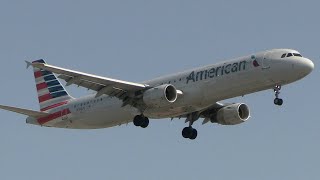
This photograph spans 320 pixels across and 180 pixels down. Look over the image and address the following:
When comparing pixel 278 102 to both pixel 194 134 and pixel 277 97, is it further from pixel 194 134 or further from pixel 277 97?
pixel 194 134

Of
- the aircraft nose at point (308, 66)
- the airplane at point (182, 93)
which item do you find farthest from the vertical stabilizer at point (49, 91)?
the aircraft nose at point (308, 66)

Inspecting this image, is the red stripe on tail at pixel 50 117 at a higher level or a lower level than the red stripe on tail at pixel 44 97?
lower

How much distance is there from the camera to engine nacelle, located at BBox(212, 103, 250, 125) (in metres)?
61.9

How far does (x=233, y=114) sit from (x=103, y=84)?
Result: 10521 millimetres

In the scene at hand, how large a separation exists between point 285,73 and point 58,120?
19284 mm

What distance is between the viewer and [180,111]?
57562mm

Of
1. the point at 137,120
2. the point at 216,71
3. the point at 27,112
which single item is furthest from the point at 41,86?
the point at 216,71

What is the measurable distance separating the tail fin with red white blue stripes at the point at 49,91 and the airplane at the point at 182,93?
6.89 feet

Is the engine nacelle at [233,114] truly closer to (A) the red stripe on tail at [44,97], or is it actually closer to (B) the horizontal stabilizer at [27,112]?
(B) the horizontal stabilizer at [27,112]

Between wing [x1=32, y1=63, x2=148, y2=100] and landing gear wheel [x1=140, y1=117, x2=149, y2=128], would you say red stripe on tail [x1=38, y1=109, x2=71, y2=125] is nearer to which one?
wing [x1=32, y1=63, x2=148, y2=100]

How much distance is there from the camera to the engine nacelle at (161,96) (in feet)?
182

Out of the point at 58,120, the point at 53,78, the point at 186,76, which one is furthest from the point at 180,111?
the point at 53,78

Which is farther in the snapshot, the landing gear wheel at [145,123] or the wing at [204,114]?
the wing at [204,114]

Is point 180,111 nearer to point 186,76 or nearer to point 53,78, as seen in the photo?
point 186,76
